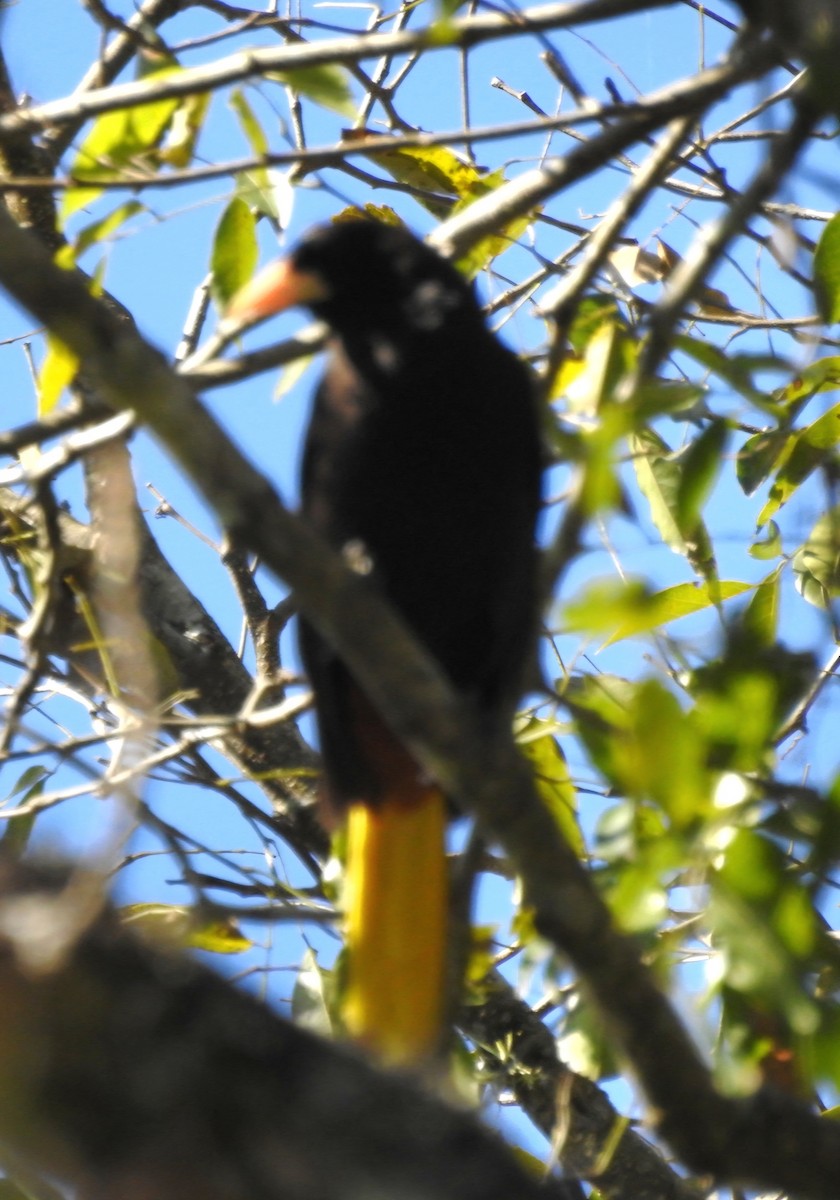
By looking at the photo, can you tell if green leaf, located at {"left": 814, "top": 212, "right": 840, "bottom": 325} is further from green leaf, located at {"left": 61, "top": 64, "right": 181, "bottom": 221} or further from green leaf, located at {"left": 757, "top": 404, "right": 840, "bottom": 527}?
green leaf, located at {"left": 61, "top": 64, "right": 181, "bottom": 221}

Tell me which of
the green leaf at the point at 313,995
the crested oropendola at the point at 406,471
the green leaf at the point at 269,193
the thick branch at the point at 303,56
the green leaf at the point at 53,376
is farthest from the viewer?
the crested oropendola at the point at 406,471

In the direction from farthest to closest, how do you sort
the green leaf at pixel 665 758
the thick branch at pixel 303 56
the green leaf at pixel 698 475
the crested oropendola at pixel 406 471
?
the crested oropendola at pixel 406 471 < the thick branch at pixel 303 56 < the green leaf at pixel 698 475 < the green leaf at pixel 665 758

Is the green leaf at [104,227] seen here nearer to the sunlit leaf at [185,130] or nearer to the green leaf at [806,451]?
the sunlit leaf at [185,130]

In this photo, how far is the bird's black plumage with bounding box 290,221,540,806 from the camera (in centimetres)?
253

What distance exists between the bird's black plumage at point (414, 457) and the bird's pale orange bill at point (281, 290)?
0.02m

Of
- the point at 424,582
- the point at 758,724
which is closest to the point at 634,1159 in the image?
the point at 424,582

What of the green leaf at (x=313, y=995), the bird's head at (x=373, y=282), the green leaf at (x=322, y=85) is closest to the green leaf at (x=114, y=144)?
the green leaf at (x=322, y=85)

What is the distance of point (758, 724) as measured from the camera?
129 centimetres

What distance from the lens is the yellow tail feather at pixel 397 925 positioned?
209cm

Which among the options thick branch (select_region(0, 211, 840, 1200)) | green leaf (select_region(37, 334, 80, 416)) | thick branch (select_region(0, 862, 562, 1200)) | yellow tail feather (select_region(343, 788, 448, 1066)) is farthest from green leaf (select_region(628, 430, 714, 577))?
thick branch (select_region(0, 862, 562, 1200))

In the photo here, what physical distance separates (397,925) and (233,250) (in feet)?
3.40

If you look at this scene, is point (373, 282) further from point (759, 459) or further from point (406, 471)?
point (759, 459)

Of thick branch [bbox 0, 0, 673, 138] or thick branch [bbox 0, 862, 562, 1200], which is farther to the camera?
thick branch [bbox 0, 0, 673, 138]

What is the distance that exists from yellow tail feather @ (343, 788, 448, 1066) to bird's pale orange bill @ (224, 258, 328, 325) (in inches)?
33.7
